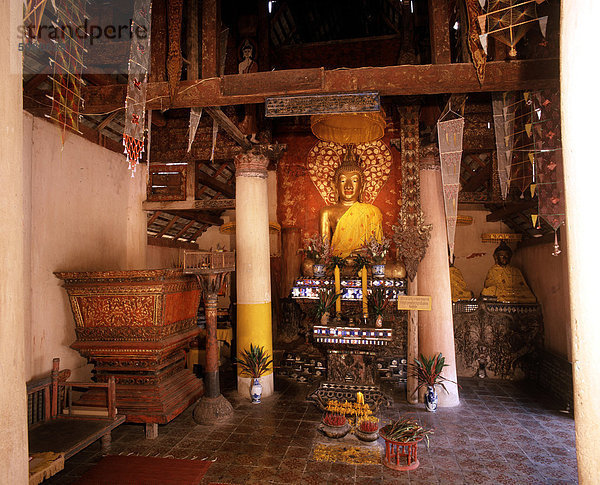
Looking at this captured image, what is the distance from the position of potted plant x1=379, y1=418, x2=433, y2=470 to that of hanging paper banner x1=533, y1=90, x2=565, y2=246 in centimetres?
307

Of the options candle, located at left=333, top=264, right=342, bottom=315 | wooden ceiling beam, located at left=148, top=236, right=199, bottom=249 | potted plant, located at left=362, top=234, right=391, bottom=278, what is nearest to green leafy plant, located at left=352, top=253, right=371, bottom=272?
potted plant, located at left=362, top=234, right=391, bottom=278

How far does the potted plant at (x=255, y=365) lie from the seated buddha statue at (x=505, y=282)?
557 cm

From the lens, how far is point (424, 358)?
22.6ft

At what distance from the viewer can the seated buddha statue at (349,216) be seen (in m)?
8.97

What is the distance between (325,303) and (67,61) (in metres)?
5.64

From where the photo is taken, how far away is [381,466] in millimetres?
4738

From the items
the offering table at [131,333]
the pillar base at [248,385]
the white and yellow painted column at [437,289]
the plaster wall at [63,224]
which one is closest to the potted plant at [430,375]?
the white and yellow painted column at [437,289]

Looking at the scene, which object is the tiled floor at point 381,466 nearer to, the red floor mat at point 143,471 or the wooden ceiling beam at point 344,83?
the red floor mat at point 143,471

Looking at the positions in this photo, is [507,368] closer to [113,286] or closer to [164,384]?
[164,384]

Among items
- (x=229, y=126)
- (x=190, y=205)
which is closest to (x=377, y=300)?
(x=229, y=126)

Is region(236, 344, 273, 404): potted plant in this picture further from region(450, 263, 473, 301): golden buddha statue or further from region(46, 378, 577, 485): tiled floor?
region(450, 263, 473, 301): golden buddha statue

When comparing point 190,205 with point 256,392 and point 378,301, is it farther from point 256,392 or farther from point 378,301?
point 378,301

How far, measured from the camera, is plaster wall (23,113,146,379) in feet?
18.1

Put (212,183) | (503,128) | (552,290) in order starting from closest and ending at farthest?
(503,128) < (552,290) < (212,183)
